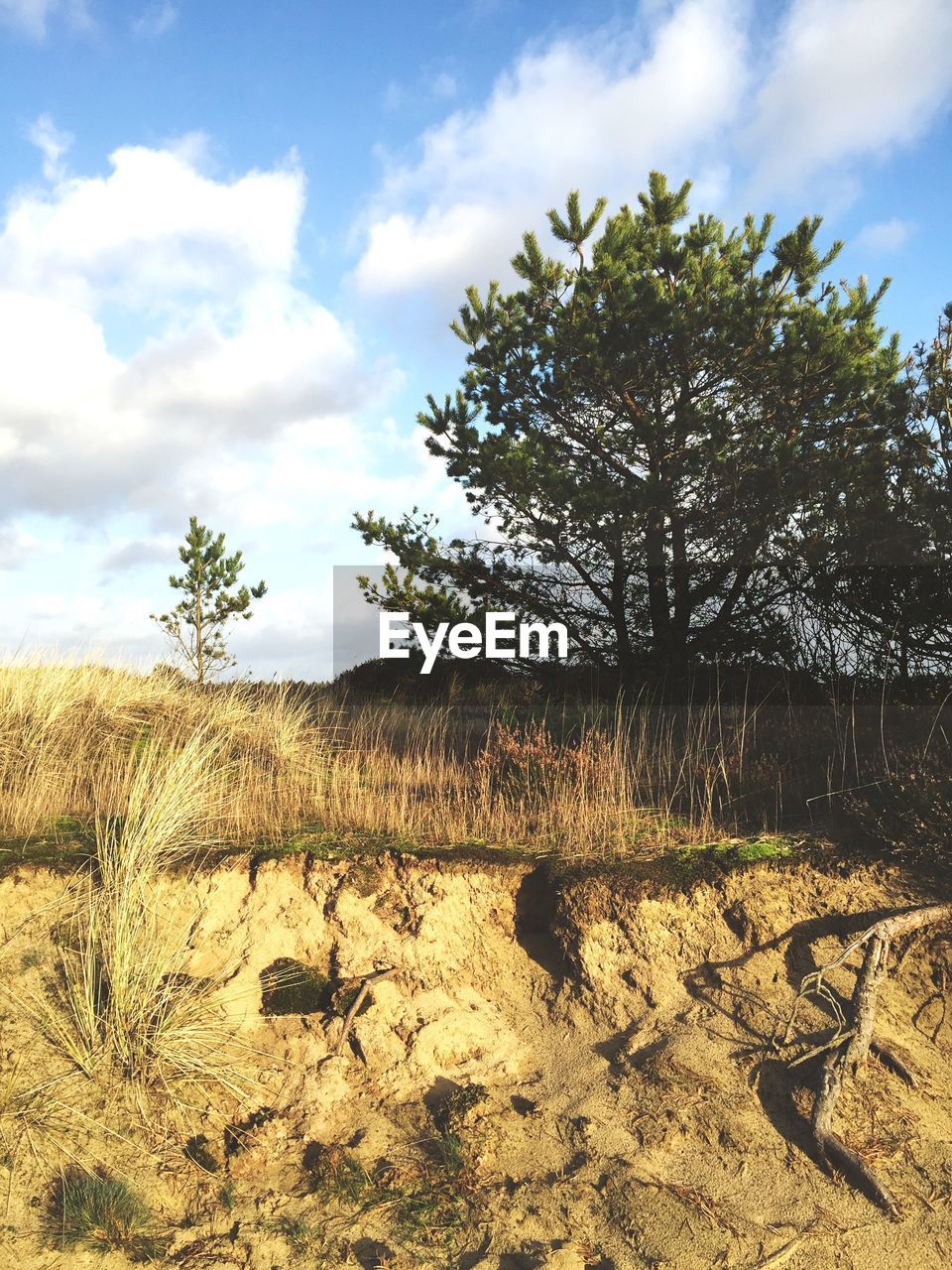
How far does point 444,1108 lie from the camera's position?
5098mm

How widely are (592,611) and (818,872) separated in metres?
8.65

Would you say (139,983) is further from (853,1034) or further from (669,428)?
(669,428)

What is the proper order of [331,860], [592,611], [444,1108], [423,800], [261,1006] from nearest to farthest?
[444,1108], [261,1006], [331,860], [423,800], [592,611]

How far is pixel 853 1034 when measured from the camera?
206 inches

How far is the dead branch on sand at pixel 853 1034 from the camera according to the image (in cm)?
482

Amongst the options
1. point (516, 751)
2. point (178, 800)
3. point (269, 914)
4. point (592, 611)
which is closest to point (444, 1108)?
point (269, 914)

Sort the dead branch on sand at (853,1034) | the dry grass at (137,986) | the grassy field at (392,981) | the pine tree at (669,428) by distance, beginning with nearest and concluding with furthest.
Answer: the grassy field at (392,981) < the dead branch on sand at (853,1034) < the dry grass at (137,986) < the pine tree at (669,428)

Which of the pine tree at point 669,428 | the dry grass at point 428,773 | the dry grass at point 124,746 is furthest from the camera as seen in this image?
the pine tree at point 669,428

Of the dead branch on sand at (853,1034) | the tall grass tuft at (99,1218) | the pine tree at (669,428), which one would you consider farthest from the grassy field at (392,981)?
the pine tree at (669,428)

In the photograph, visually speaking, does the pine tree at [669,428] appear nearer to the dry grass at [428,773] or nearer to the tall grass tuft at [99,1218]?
the dry grass at [428,773]

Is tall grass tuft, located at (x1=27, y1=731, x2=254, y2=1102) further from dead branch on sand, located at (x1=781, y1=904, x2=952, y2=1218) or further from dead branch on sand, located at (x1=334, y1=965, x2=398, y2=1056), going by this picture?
dead branch on sand, located at (x1=781, y1=904, x2=952, y2=1218)

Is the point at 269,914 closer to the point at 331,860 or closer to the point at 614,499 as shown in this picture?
the point at 331,860

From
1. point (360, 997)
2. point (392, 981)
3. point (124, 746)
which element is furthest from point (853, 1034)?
point (124, 746)

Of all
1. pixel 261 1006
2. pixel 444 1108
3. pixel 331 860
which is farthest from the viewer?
pixel 331 860
